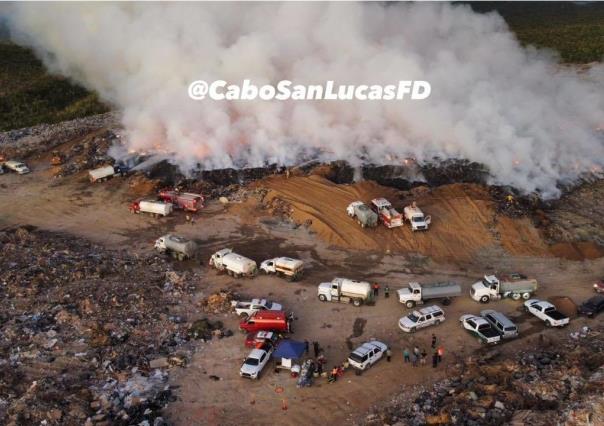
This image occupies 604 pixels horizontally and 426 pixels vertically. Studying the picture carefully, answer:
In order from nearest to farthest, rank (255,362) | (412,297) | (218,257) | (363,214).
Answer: (255,362), (412,297), (218,257), (363,214)

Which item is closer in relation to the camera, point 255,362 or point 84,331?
point 255,362

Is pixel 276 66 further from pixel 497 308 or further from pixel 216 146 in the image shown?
pixel 497 308

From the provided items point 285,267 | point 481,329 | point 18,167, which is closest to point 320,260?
point 285,267

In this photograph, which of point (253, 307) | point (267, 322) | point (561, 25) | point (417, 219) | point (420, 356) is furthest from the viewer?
point (561, 25)

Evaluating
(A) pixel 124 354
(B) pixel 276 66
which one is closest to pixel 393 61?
(B) pixel 276 66

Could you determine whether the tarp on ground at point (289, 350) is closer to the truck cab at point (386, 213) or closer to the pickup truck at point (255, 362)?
the pickup truck at point (255, 362)

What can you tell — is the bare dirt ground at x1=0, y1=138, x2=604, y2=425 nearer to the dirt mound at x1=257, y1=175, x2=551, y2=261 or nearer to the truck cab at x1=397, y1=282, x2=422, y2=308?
the dirt mound at x1=257, y1=175, x2=551, y2=261

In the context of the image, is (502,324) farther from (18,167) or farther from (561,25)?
(561,25)
